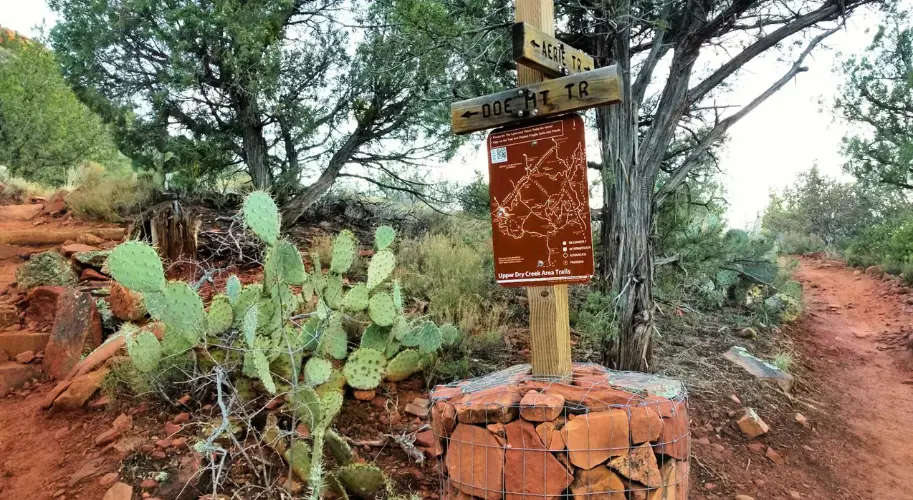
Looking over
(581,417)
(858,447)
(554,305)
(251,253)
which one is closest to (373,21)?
(251,253)

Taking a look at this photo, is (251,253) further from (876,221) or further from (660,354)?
(876,221)

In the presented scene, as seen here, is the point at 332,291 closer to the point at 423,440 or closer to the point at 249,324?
the point at 249,324

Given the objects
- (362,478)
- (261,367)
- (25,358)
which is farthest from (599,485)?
(25,358)

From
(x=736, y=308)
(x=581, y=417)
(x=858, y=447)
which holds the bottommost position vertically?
(x=858, y=447)

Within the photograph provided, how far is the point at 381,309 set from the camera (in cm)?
416

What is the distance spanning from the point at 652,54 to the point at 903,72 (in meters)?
11.6

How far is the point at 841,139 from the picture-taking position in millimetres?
14891

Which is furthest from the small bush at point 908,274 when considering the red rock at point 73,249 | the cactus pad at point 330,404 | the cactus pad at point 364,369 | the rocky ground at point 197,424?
the red rock at point 73,249

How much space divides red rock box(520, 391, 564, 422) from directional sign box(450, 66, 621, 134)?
1416 millimetres

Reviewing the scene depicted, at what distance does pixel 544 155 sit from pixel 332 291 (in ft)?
6.18

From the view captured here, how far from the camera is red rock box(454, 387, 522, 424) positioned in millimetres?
2670

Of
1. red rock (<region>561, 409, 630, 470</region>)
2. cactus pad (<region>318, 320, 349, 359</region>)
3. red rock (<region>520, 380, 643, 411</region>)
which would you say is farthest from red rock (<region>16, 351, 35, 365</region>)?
red rock (<region>561, 409, 630, 470</region>)

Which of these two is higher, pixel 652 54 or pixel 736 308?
pixel 652 54

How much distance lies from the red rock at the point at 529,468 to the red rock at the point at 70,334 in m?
3.80
